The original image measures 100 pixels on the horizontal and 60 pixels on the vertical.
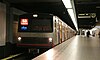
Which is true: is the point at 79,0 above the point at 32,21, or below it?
above

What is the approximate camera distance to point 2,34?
14.4 meters

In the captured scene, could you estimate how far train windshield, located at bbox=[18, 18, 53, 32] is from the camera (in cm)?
1167

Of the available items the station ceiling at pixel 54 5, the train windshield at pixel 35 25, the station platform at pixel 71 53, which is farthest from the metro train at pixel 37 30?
the station ceiling at pixel 54 5

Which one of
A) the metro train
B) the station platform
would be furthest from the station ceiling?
the station platform

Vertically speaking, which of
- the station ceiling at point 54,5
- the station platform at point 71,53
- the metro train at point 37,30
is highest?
the station ceiling at point 54,5

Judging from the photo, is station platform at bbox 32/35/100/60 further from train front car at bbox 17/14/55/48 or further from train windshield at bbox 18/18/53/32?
train windshield at bbox 18/18/53/32

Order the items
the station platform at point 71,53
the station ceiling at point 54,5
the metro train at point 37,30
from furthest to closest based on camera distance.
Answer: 1. the station ceiling at point 54,5
2. the metro train at point 37,30
3. the station platform at point 71,53

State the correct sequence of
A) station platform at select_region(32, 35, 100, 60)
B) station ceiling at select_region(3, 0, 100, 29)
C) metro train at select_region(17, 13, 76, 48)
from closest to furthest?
station platform at select_region(32, 35, 100, 60), metro train at select_region(17, 13, 76, 48), station ceiling at select_region(3, 0, 100, 29)

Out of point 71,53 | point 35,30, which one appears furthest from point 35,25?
point 71,53

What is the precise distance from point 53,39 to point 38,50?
1.06 metres

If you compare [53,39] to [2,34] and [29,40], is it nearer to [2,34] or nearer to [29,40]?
[29,40]

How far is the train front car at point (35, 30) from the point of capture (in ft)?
38.2

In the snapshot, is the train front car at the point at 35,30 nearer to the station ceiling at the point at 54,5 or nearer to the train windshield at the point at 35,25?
the train windshield at the point at 35,25

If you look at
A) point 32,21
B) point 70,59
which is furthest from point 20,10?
point 70,59
